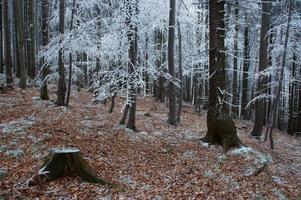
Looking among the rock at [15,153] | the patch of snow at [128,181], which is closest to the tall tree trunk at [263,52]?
the patch of snow at [128,181]

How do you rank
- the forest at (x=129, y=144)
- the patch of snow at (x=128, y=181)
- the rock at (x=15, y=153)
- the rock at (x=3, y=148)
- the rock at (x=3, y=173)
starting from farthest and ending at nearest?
the rock at (x=3, y=148) < the rock at (x=15, y=153) < the patch of snow at (x=128, y=181) < the forest at (x=129, y=144) < the rock at (x=3, y=173)

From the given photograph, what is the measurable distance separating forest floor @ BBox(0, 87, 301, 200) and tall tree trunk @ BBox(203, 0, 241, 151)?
721 millimetres

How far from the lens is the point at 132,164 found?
945 cm

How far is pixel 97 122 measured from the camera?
13.3m

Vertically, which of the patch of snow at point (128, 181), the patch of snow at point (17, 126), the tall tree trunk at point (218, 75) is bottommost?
the patch of snow at point (128, 181)

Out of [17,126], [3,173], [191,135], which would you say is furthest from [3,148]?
[191,135]

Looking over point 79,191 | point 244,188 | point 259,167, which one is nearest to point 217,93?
point 259,167

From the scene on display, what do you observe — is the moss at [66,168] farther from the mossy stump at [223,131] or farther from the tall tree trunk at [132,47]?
the mossy stump at [223,131]

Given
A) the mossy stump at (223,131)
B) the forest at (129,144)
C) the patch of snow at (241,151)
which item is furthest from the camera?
the mossy stump at (223,131)

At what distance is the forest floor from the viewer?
303 inches

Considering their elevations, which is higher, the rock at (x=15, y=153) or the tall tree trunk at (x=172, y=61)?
the tall tree trunk at (x=172, y=61)

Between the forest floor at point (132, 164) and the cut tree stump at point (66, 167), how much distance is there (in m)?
0.16

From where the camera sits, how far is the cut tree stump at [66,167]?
7727 mm

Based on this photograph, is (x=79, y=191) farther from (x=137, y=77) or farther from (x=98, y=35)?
(x=98, y=35)
